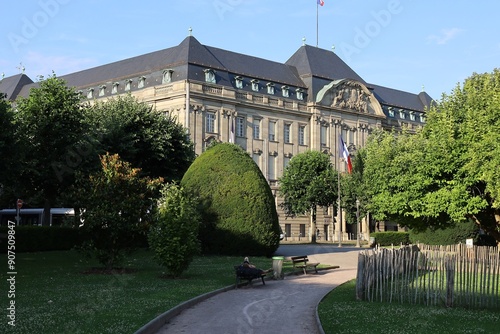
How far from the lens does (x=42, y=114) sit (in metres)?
39.5

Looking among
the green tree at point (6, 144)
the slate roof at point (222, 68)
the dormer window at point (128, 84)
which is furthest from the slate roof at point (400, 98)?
the green tree at point (6, 144)

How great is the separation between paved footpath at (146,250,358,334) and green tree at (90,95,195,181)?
21.4 meters

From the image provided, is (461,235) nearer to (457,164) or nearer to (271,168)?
(457,164)

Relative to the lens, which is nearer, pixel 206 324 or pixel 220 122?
pixel 206 324

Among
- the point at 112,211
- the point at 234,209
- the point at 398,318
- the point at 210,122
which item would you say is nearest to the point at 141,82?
the point at 210,122

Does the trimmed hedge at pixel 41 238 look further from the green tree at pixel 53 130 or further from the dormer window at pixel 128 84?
the dormer window at pixel 128 84

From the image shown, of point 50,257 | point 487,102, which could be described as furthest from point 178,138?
point 487,102

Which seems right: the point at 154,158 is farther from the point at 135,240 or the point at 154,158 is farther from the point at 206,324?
the point at 206,324

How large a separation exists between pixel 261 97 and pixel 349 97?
1637 centimetres

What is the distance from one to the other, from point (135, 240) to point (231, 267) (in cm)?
480

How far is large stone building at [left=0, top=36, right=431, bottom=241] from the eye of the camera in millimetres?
79188

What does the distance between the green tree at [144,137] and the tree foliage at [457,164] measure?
1660cm

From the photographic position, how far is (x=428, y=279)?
2016 centimetres

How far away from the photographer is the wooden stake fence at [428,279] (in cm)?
1931
